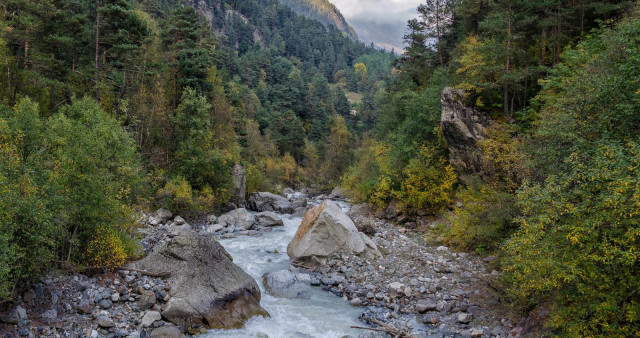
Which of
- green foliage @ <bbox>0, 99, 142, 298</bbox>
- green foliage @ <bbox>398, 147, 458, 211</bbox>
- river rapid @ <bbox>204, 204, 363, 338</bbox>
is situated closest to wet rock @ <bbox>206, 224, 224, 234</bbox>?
river rapid @ <bbox>204, 204, 363, 338</bbox>

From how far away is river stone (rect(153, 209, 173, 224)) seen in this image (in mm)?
24266

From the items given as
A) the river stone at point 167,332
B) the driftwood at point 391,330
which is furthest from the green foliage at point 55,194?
the driftwood at point 391,330

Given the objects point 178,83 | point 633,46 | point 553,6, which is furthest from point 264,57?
point 633,46

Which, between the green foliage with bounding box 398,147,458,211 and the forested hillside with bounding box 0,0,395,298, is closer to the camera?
the forested hillside with bounding box 0,0,395,298

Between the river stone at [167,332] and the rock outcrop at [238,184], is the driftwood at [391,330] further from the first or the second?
the rock outcrop at [238,184]

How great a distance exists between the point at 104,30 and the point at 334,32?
189078 millimetres

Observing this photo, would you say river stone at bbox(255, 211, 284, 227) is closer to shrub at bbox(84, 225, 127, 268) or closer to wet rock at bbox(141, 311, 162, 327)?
shrub at bbox(84, 225, 127, 268)

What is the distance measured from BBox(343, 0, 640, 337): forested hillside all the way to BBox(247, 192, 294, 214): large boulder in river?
8.13 metres

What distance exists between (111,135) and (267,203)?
24799 mm

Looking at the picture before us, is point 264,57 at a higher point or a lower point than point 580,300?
higher

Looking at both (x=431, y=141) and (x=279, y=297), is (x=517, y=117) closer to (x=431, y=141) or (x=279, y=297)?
(x=431, y=141)

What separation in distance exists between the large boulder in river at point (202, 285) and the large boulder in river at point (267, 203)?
72.5 feet

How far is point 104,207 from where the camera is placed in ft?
40.0

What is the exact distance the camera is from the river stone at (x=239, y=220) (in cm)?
2716
